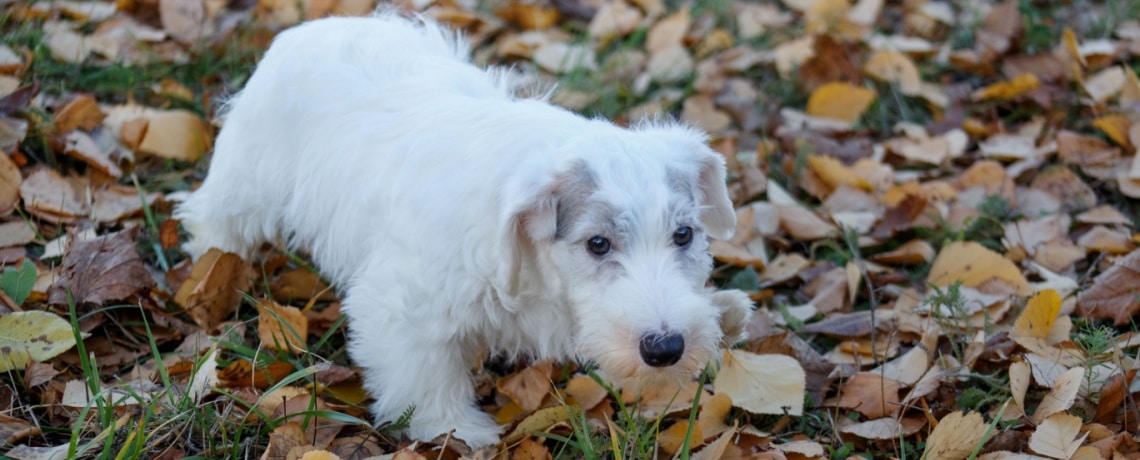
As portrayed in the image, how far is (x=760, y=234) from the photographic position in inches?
178

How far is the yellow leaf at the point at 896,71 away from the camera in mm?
5643

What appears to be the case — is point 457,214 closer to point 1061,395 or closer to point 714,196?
point 714,196

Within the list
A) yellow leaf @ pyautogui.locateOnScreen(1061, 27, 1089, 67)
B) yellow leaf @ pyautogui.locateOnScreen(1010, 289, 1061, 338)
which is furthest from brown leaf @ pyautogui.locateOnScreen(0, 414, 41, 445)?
yellow leaf @ pyautogui.locateOnScreen(1061, 27, 1089, 67)

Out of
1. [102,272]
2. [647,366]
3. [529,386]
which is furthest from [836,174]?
[102,272]

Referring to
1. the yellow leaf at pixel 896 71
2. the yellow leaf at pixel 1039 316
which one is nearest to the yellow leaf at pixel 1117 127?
the yellow leaf at pixel 896 71

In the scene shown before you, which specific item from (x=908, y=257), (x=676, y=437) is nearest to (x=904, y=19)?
(x=908, y=257)

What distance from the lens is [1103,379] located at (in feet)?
10.9

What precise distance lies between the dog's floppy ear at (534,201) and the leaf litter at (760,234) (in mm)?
532

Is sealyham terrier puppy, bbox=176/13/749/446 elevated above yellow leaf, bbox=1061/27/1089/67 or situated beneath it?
elevated above

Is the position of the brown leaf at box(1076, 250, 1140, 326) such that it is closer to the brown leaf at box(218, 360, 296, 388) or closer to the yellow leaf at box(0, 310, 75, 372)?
the brown leaf at box(218, 360, 296, 388)

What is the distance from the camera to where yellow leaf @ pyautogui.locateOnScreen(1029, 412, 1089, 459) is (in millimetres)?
2977

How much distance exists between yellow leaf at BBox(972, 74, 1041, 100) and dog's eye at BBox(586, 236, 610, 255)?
345cm

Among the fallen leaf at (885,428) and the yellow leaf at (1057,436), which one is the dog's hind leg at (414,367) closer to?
the fallen leaf at (885,428)

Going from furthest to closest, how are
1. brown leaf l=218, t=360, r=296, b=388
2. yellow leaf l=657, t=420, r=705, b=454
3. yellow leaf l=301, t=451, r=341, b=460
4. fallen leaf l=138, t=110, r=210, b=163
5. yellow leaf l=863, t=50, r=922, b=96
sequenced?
yellow leaf l=863, t=50, r=922, b=96
fallen leaf l=138, t=110, r=210, b=163
brown leaf l=218, t=360, r=296, b=388
yellow leaf l=657, t=420, r=705, b=454
yellow leaf l=301, t=451, r=341, b=460
